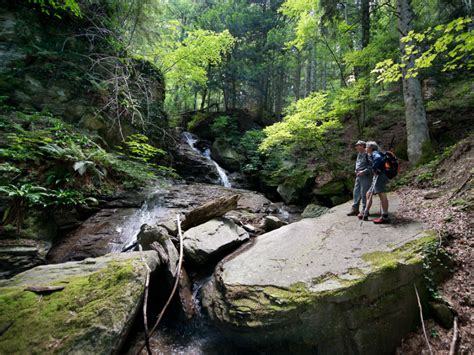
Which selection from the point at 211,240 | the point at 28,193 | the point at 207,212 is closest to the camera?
the point at 211,240

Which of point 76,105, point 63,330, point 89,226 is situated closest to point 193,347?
point 63,330

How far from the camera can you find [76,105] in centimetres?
874

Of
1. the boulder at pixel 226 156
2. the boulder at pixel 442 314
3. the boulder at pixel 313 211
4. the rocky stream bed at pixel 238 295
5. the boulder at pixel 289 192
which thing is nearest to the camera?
the rocky stream bed at pixel 238 295

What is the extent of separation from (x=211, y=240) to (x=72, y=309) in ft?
8.55

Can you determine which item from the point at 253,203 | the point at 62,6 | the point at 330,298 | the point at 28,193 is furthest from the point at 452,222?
the point at 28,193

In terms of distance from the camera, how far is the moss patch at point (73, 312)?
2605mm

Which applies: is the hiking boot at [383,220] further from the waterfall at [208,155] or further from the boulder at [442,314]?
the waterfall at [208,155]

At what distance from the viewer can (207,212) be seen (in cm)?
587

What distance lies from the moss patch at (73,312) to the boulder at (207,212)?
2.19 m

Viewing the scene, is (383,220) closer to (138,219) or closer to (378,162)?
(378,162)

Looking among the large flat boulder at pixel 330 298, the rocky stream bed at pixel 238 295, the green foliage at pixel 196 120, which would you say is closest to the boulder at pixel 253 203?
the rocky stream bed at pixel 238 295

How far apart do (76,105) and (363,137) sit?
12658 millimetres

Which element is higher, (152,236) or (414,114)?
(414,114)

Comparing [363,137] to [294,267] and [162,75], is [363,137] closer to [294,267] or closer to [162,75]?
[294,267]
